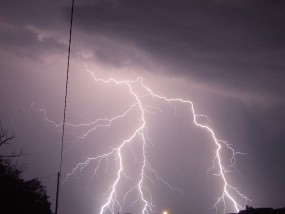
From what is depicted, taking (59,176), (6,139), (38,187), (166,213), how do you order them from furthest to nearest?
(38,187), (59,176), (166,213), (6,139)

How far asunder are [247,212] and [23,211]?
38.5 feet

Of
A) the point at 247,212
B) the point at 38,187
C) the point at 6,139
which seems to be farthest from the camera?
the point at 38,187

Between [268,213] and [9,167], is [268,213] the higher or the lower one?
the lower one

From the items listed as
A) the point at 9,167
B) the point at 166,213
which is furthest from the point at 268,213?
the point at 9,167

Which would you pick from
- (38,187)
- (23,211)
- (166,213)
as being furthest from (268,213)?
(38,187)

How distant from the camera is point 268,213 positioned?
18.7m

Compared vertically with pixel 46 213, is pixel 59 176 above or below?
above

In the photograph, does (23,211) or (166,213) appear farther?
(23,211)

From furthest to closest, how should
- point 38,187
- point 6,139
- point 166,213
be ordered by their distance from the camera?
1. point 38,187
2. point 166,213
3. point 6,139

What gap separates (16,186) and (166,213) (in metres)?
8.43

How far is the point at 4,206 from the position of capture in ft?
59.5

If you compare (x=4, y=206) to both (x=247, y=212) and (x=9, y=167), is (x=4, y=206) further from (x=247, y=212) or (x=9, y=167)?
(x=247, y=212)

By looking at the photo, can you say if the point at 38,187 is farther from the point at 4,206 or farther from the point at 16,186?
the point at 4,206

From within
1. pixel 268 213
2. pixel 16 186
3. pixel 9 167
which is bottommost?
pixel 268 213
